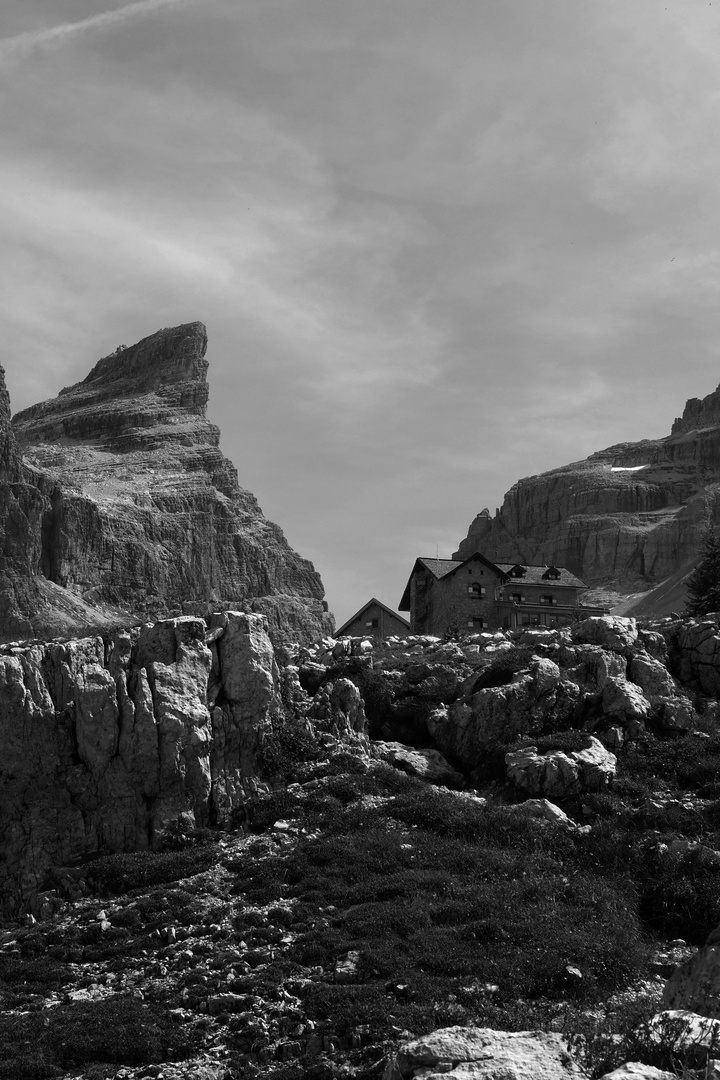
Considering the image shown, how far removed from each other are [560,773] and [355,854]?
7904mm

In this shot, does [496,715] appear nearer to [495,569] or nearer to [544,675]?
[544,675]

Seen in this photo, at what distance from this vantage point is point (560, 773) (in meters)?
40.2

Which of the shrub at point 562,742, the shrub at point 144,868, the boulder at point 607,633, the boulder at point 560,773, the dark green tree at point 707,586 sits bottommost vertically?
the shrub at point 144,868

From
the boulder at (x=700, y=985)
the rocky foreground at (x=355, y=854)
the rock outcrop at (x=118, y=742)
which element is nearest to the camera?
the boulder at (x=700, y=985)

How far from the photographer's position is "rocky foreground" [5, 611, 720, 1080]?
25.9 meters

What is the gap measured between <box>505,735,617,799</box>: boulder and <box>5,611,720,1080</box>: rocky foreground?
75mm

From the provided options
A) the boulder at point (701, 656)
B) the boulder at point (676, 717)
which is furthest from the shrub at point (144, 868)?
the boulder at point (701, 656)

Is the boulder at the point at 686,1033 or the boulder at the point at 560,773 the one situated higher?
the boulder at the point at 560,773

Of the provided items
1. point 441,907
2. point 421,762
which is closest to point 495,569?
point 421,762

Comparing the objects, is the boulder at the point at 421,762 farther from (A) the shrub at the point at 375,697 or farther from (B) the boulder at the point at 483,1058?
(B) the boulder at the point at 483,1058

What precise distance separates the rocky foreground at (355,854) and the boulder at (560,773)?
75mm

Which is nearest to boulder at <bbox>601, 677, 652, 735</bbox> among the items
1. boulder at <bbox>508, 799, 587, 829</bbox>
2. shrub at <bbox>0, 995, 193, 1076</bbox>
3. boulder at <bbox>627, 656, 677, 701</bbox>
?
boulder at <bbox>627, 656, 677, 701</bbox>

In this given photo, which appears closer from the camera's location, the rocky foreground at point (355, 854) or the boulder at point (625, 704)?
the rocky foreground at point (355, 854)

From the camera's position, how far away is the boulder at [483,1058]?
1733 cm
